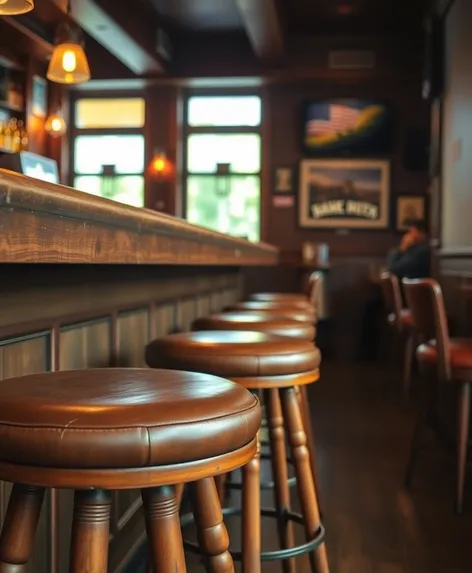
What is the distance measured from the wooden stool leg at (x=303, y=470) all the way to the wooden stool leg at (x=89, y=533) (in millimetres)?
768

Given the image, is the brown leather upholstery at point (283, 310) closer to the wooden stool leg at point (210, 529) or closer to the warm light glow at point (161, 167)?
the wooden stool leg at point (210, 529)

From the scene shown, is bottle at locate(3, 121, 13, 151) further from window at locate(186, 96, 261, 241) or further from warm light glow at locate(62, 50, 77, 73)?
warm light glow at locate(62, 50, 77, 73)

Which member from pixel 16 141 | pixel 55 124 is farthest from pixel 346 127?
pixel 16 141

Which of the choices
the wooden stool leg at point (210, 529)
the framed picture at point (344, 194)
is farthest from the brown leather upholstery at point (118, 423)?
the framed picture at point (344, 194)

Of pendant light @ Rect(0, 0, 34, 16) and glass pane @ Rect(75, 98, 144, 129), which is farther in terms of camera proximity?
glass pane @ Rect(75, 98, 144, 129)

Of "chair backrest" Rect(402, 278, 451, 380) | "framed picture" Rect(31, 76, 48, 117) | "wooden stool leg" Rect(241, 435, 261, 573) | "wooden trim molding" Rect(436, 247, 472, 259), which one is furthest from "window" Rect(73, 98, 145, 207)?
"wooden stool leg" Rect(241, 435, 261, 573)

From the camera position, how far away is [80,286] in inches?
65.6

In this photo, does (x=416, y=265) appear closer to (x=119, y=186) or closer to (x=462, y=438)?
(x=462, y=438)

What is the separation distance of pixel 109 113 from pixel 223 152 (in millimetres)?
1435

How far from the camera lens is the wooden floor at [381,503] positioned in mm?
2205

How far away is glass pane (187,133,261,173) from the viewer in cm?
854

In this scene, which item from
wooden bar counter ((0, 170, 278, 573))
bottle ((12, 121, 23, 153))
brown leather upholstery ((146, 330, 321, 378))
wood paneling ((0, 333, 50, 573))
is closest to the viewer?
wooden bar counter ((0, 170, 278, 573))

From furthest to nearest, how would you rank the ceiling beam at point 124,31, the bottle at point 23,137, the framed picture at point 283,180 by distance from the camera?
1. the framed picture at point 283,180
2. the bottle at point 23,137
3. the ceiling beam at point 124,31

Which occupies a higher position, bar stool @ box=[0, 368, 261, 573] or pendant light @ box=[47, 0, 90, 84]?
pendant light @ box=[47, 0, 90, 84]
